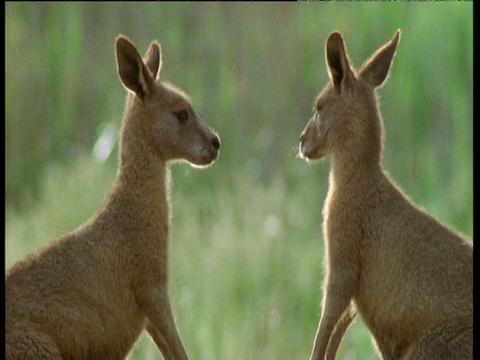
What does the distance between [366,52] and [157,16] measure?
3.29 m

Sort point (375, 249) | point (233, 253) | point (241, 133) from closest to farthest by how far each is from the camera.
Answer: point (375, 249) → point (233, 253) → point (241, 133)

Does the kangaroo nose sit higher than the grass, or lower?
higher

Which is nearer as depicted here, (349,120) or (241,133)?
(349,120)

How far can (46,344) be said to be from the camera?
20.8ft

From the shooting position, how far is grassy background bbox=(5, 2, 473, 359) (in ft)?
37.7

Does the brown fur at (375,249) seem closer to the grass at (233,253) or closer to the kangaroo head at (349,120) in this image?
the kangaroo head at (349,120)

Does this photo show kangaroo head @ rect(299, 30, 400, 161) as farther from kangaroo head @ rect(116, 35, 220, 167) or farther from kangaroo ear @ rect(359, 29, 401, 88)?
kangaroo head @ rect(116, 35, 220, 167)

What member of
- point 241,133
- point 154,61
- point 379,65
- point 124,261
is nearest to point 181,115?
point 154,61

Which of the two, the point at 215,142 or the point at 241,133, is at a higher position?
the point at 215,142

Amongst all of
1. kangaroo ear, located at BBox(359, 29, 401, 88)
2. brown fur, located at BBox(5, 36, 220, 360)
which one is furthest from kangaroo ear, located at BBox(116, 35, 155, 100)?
kangaroo ear, located at BBox(359, 29, 401, 88)

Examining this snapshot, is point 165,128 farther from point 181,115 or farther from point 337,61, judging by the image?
point 337,61

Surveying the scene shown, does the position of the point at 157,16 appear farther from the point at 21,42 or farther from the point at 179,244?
the point at 179,244

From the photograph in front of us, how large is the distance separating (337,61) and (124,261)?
1.40 metres

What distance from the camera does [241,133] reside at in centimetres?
1446
